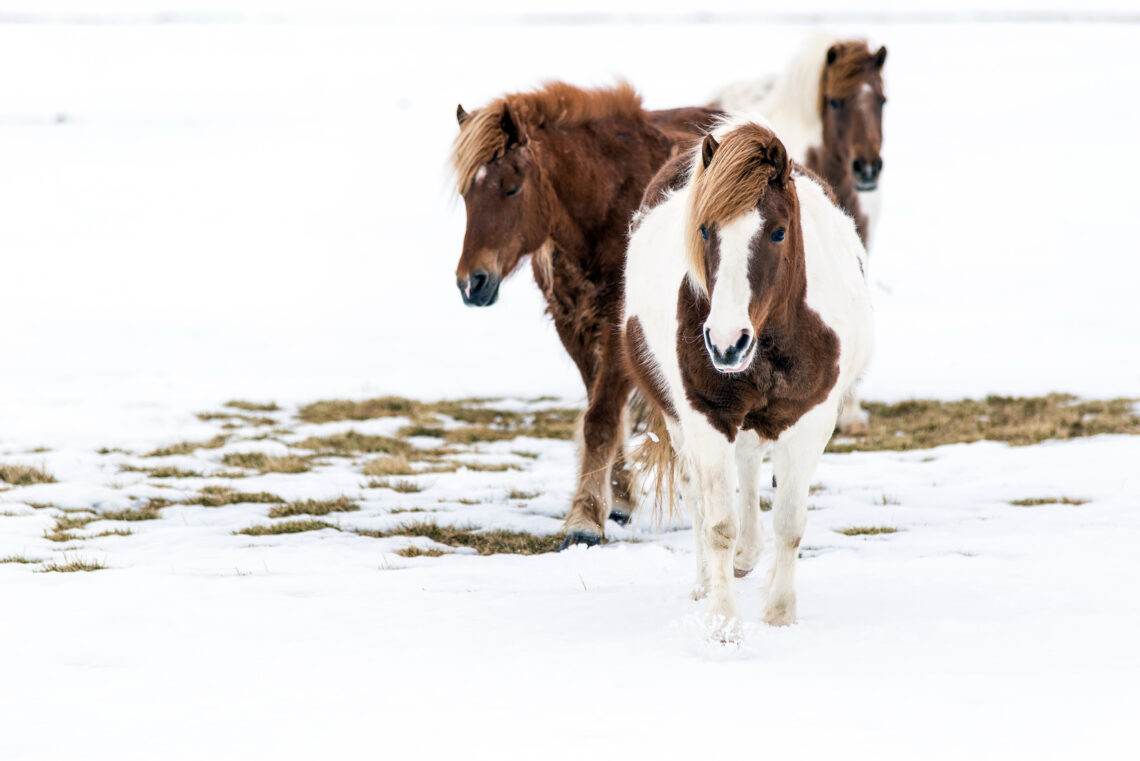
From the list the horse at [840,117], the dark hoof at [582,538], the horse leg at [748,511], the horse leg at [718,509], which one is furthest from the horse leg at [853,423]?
the horse leg at [718,509]

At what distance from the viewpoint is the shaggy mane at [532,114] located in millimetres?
5617

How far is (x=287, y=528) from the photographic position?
6.00 metres

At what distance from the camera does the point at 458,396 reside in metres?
11.6

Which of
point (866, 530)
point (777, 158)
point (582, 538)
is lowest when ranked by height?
point (582, 538)

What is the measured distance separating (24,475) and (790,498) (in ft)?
18.6

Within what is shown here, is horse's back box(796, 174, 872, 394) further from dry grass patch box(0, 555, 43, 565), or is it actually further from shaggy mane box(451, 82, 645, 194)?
dry grass patch box(0, 555, 43, 565)

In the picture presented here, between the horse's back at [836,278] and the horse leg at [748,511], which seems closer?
the horse's back at [836,278]

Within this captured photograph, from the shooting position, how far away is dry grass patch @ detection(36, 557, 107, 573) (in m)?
5.00

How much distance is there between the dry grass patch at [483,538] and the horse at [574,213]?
0.20 metres

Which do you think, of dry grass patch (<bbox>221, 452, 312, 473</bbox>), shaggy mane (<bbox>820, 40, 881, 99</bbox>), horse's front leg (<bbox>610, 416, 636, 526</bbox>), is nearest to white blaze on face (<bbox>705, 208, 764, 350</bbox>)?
horse's front leg (<bbox>610, 416, 636, 526</bbox>)

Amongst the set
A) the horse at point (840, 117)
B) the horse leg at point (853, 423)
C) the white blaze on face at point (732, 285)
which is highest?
the horse at point (840, 117)

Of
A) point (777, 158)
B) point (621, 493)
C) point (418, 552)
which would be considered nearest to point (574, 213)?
point (621, 493)

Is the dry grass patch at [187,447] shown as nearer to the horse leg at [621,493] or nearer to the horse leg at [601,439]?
the horse leg at [621,493]

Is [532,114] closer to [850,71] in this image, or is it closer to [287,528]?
[287,528]
